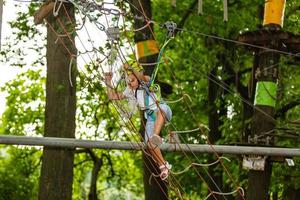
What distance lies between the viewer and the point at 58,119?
895 cm

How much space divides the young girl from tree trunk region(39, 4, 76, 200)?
2.68m

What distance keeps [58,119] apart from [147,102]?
112 inches

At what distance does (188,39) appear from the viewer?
58.1 feet

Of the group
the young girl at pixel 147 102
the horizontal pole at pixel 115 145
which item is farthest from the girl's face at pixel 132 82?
the horizontal pole at pixel 115 145

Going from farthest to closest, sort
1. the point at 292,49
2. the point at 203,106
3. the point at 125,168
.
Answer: the point at 125,168, the point at 203,106, the point at 292,49

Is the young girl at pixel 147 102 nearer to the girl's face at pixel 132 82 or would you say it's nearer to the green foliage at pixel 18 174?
the girl's face at pixel 132 82

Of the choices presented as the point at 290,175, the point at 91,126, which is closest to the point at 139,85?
the point at 290,175

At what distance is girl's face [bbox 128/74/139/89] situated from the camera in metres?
6.29

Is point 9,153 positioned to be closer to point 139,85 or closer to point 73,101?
point 73,101

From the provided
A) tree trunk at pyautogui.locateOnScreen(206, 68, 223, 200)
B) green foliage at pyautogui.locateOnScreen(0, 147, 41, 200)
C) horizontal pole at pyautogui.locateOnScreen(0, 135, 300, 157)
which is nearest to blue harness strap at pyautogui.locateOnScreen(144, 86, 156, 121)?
horizontal pole at pyautogui.locateOnScreen(0, 135, 300, 157)

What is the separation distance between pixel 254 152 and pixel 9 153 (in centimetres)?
1835

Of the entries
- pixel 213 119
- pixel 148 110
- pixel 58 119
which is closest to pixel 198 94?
pixel 213 119

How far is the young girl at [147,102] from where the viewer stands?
246 inches

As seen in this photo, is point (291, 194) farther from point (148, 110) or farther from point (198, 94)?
point (148, 110)
